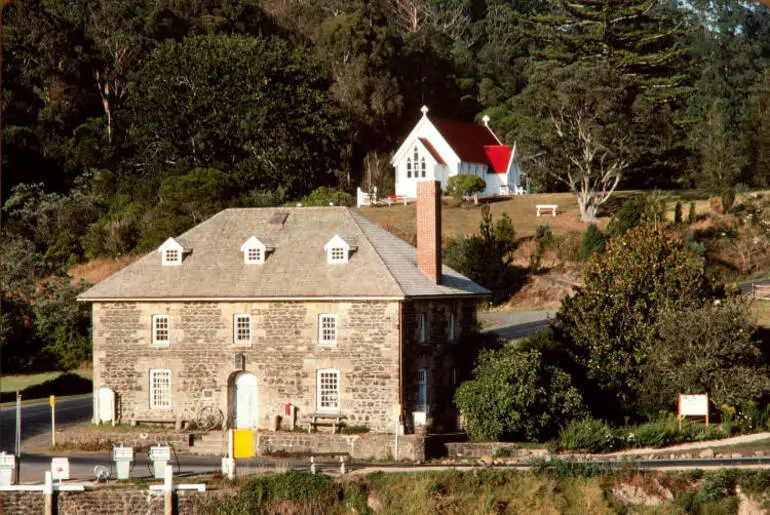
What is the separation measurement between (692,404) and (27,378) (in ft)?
104

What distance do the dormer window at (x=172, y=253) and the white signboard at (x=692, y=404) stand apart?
17.9 m

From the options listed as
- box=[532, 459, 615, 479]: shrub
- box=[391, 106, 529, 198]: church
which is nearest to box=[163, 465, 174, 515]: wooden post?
box=[532, 459, 615, 479]: shrub

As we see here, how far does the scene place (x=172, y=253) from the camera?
1763 inches

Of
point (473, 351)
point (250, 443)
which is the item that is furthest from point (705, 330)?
point (250, 443)

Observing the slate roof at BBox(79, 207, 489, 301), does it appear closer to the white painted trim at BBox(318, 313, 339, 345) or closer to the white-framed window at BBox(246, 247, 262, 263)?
the white-framed window at BBox(246, 247, 262, 263)

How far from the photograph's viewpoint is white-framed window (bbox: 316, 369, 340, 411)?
41469mm

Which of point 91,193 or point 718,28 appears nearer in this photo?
point 91,193

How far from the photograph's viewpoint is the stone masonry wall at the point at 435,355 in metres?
41.5

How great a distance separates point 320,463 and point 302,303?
638 centimetres

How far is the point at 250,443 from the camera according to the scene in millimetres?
35812

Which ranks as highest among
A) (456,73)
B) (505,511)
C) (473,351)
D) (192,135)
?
(456,73)

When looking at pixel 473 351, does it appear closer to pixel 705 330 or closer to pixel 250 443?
pixel 705 330

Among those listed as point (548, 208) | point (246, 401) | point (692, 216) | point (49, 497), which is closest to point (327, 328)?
point (246, 401)

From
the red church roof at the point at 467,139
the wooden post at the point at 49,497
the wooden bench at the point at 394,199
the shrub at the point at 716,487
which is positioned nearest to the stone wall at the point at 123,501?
the wooden post at the point at 49,497
